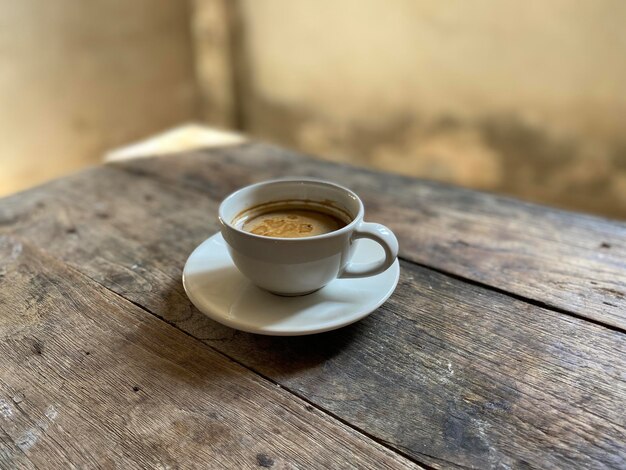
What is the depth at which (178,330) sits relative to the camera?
53 cm

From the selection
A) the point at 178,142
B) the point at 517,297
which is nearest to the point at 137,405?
the point at 517,297

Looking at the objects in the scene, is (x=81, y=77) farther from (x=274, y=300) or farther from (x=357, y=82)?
(x=274, y=300)

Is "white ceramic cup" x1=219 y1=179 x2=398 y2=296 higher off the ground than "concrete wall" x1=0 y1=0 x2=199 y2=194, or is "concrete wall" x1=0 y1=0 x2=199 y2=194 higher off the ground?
"white ceramic cup" x1=219 y1=179 x2=398 y2=296

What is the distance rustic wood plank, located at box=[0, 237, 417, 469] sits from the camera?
40 cm

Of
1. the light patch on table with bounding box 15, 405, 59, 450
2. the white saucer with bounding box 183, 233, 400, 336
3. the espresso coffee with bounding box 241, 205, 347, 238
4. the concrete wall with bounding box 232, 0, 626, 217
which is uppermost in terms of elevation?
the espresso coffee with bounding box 241, 205, 347, 238

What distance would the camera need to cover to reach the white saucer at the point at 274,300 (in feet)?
1.62

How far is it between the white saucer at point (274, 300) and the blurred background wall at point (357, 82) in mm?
1345

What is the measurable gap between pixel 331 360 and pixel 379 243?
0.12m

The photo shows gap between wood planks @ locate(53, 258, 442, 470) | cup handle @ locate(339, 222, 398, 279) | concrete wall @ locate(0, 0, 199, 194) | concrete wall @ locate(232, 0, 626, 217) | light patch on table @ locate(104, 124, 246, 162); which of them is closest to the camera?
gap between wood planks @ locate(53, 258, 442, 470)

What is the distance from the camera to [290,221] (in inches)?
23.3

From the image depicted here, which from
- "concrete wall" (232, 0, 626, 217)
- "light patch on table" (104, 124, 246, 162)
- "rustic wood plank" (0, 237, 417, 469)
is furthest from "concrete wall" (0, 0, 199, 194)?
"rustic wood plank" (0, 237, 417, 469)

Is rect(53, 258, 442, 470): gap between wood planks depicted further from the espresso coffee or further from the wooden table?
the espresso coffee

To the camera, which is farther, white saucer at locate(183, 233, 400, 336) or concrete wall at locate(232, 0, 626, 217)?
concrete wall at locate(232, 0, 626, 217)

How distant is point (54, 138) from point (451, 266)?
5.73 feet
